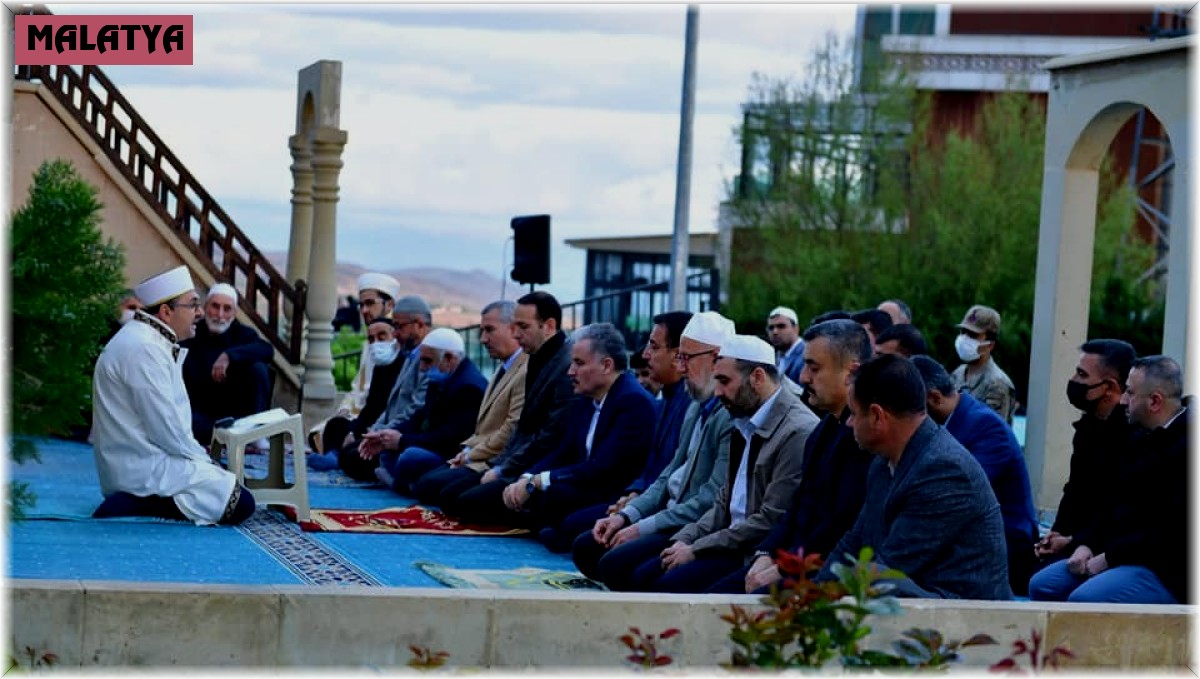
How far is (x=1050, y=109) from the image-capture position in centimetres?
1330

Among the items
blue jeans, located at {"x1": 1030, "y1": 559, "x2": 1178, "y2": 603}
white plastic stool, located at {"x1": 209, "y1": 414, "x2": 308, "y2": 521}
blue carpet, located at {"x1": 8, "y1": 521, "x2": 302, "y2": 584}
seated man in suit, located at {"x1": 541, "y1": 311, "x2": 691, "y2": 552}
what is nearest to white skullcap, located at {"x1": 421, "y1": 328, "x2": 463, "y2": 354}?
white plastic stool, located at {"x1": 209, "y1": 414, "x2": 308, "y2": 521}

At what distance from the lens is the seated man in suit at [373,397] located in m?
15.1

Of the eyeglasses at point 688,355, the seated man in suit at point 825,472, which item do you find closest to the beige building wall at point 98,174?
the eyeglasses at point 688,355

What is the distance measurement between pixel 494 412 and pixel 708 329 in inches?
143

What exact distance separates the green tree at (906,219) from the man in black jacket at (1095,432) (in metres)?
16.4

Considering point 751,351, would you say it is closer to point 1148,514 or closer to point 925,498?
point 1148,514

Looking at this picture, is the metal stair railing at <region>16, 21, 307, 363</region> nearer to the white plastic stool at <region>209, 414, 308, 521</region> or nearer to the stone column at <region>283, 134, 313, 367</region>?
the stone column at <region>283, 134, 313, 367</region>

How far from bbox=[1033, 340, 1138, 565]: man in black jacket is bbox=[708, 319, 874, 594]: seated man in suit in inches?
63.1

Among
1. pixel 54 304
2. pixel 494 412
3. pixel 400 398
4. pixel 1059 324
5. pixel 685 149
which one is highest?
pixel 685 149

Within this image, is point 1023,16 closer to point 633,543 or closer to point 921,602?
point 633,543

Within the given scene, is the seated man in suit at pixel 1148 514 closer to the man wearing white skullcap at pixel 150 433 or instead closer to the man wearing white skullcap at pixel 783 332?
the man wearing white skullcap at pixel 150 433

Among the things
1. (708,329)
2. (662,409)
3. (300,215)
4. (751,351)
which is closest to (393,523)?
(662,409)

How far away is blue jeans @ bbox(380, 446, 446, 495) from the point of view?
43.1 ft

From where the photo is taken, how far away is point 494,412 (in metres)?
12.6
